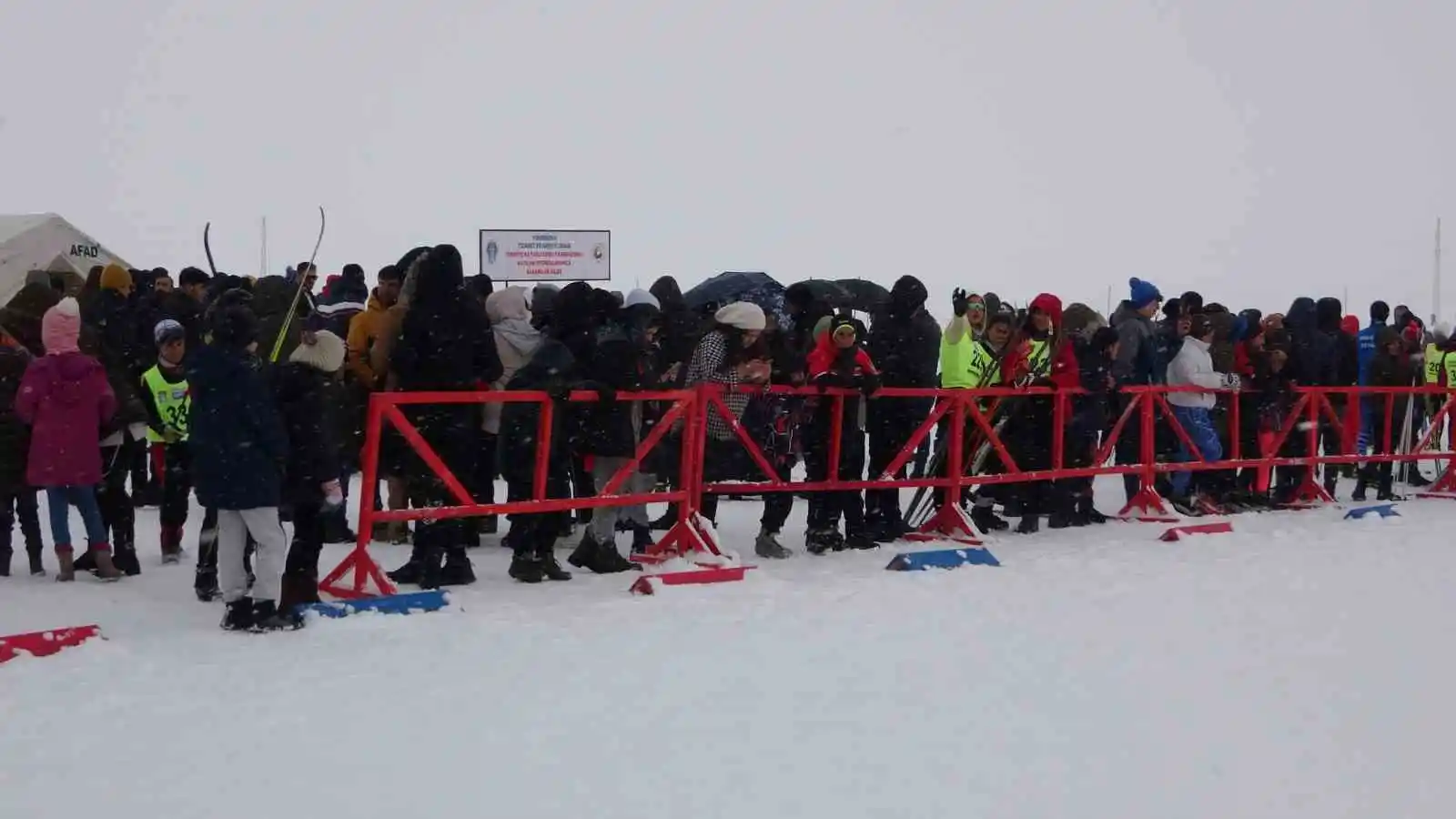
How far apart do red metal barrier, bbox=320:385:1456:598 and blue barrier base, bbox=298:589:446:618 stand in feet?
1.30

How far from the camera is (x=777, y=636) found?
671 cm

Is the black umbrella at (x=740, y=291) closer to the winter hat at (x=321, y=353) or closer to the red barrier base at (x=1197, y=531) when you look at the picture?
the red barrier base at (x=1197, y=531)

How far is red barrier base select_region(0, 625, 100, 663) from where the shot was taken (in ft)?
19.9

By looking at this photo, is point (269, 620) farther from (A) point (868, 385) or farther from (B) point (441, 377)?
(A) point (868, 385)

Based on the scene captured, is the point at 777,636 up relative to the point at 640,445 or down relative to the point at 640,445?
down

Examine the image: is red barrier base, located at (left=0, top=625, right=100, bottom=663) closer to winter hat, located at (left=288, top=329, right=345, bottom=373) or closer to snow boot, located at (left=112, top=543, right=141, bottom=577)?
winter hat, located at (left=288, top=329, right=345, bottom=373)

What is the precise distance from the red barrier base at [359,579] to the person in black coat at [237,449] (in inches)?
24.3

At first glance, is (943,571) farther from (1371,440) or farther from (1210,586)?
(1371,440)

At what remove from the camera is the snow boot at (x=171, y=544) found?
878 cm

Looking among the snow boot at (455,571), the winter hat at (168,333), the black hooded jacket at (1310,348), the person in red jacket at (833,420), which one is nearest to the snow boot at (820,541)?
the person in red jacket at (833,420)

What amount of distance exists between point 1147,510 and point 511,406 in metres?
5.65

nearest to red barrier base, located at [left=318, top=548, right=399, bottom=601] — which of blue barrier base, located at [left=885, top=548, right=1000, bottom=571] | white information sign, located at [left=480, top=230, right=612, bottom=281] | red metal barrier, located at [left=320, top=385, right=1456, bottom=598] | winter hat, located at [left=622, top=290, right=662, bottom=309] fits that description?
red metal barrier, located at [left=320, top=385, right=1456, bottom=598]

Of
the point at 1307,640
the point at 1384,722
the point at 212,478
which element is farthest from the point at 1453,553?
the point at 212,478

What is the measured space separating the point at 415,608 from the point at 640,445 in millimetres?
1931
